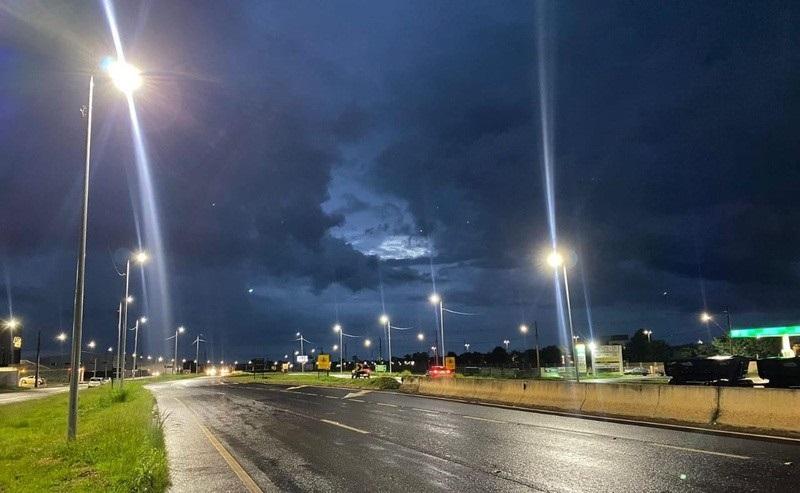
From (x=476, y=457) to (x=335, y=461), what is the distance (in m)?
2.64

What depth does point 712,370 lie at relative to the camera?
18547mm

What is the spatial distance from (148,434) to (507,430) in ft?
27.8

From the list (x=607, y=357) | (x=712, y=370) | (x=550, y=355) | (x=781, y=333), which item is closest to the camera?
(x=712, y=370)

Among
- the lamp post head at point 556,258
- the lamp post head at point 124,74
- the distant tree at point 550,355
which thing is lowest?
the distant tree at point 550,355

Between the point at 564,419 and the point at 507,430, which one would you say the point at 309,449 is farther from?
the point at 564,419

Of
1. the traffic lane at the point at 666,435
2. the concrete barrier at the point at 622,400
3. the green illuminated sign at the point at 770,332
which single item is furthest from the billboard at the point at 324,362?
the concrete barrier at the point at 622,400

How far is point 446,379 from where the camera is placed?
31.0 meters

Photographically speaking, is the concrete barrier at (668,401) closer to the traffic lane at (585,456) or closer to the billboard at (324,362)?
the traffic lane at (585,456)

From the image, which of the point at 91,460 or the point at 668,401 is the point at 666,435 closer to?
the point at 668,401

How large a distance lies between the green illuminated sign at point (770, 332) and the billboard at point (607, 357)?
1191 centimetres

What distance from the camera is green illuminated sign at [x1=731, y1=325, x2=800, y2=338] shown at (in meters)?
54.5

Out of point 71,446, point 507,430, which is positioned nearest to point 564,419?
point 507,430

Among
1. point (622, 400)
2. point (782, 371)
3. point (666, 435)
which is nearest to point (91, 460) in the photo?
point (666, 435)

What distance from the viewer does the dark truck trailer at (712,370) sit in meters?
18.1
